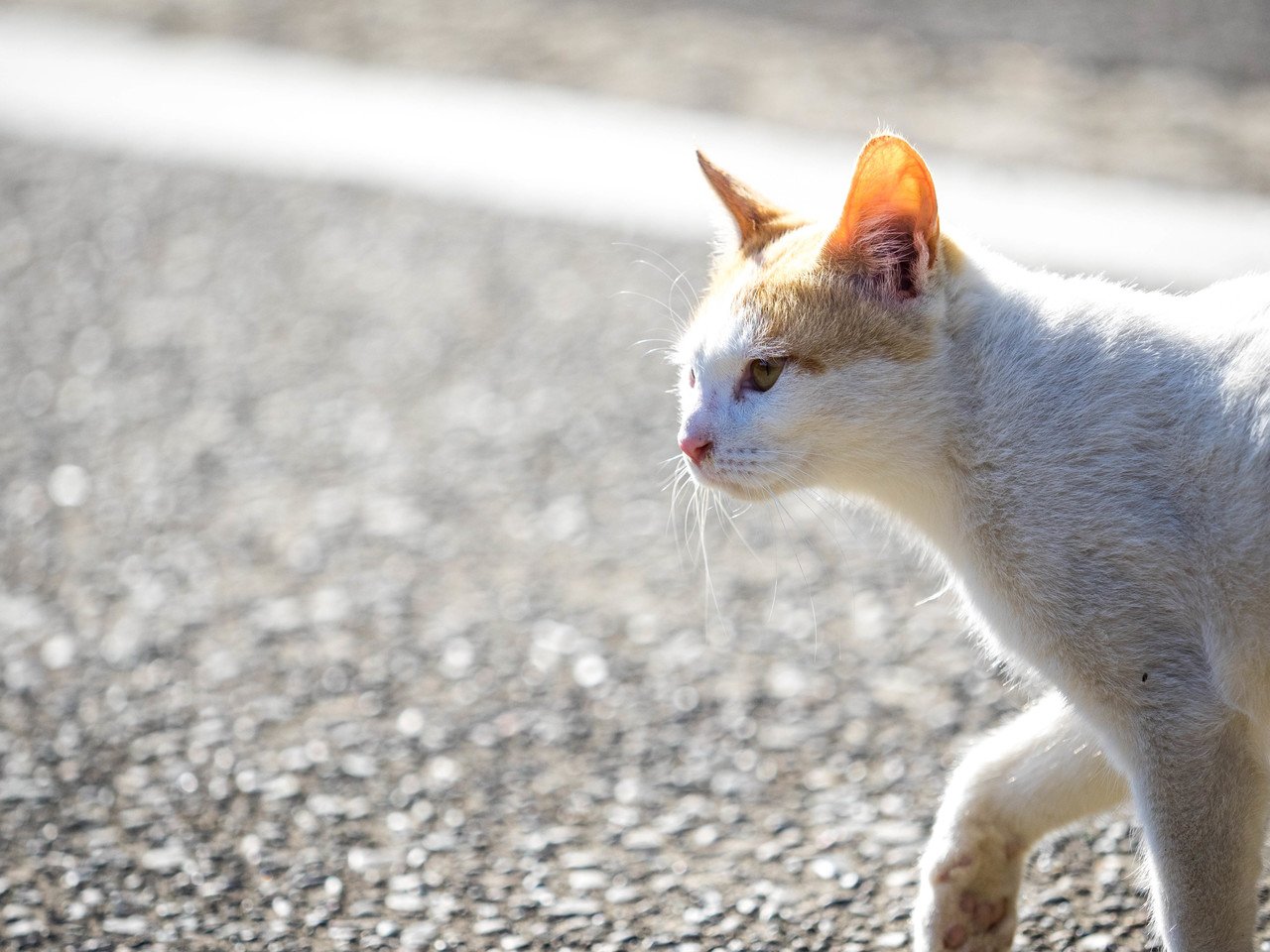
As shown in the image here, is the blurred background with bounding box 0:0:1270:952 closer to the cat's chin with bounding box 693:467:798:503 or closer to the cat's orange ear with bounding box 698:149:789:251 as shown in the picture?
the cat's chin with bounding box 693:467:798:503

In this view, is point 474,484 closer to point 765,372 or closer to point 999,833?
point 765,372

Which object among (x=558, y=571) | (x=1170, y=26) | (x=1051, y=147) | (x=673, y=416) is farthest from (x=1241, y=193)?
(x=558, y=571)

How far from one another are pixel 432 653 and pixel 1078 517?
6.63 ft

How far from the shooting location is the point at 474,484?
14.9 ft

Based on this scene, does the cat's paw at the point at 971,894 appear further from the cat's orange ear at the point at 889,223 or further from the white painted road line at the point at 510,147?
the white painted road line at the point at 510,147

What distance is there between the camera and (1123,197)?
19.9ft

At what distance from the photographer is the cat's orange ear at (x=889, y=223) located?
2234mm

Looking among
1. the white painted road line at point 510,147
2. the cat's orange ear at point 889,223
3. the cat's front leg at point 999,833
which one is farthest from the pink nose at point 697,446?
the white painted road line at point 510,147

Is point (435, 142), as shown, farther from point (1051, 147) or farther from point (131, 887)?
point (131, 887)

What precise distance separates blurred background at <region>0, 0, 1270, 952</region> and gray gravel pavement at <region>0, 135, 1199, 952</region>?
0.5 inches

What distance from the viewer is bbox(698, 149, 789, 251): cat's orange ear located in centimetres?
267

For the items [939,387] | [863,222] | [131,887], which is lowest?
[131,887]

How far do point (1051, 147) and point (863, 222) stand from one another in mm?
4672

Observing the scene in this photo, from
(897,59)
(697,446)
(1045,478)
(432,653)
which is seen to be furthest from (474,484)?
(897,59)
